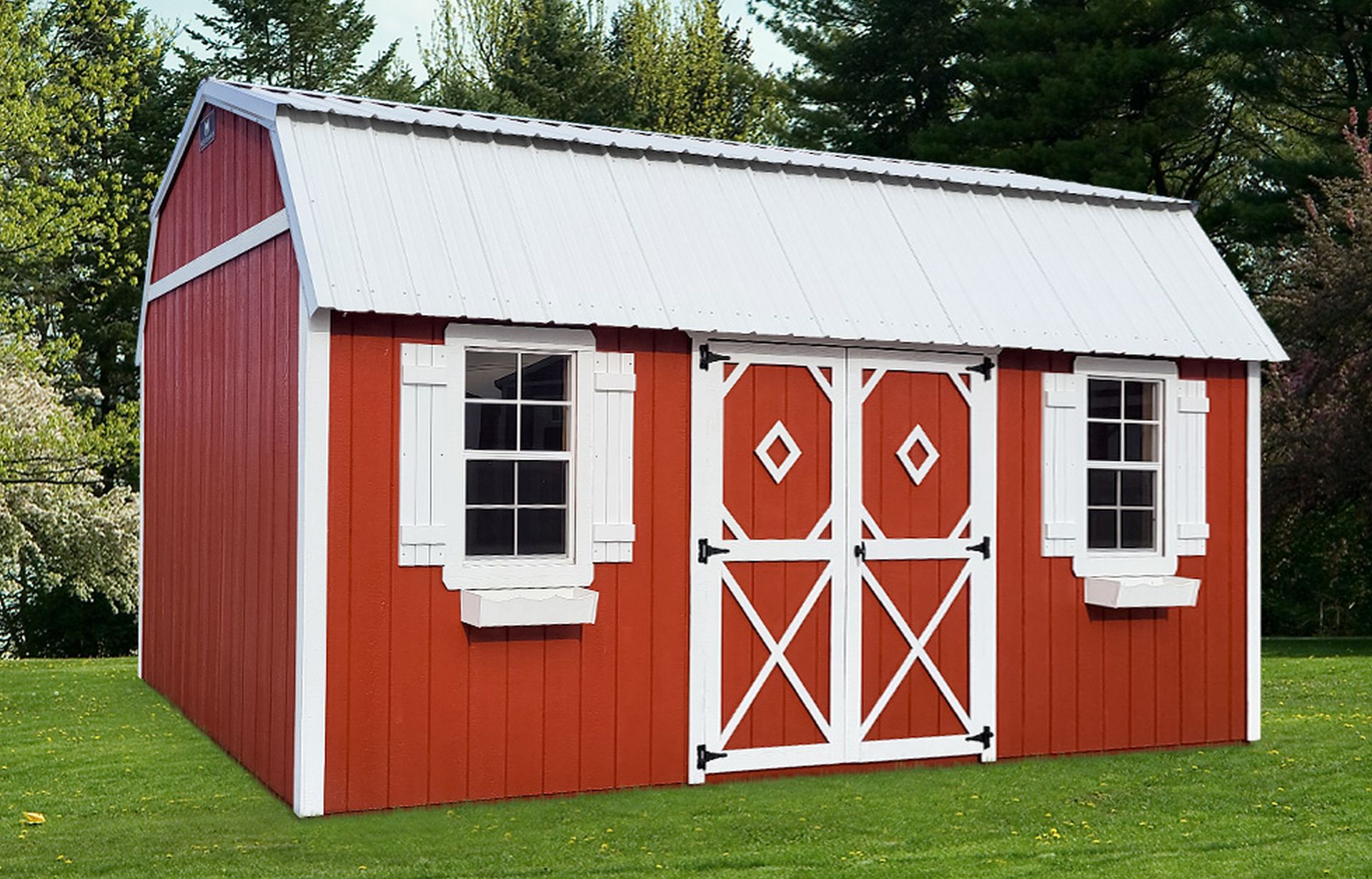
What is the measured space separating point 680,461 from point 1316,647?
11.4 metres

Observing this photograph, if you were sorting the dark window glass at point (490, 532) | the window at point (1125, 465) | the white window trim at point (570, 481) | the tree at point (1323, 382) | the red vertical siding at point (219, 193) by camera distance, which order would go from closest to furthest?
1. the white window trim at point (570, 481)
2. the dark window glass at point (490, 532)
3. the red vertical siding at point (219, 193)
4. the window at point (1125, 465)
5. the tree at point (1323, 382)

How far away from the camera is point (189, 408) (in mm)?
10406

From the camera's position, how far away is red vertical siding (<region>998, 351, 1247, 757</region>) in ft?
29.8

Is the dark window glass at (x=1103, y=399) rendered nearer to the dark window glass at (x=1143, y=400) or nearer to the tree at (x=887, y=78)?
the dark window glass at (x=1143, y=400)

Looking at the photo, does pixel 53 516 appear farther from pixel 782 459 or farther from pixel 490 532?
pixel 782 459

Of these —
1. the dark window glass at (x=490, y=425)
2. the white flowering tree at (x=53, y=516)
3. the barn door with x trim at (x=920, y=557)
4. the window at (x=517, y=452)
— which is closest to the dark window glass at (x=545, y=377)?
the window at (x=517, y=452)

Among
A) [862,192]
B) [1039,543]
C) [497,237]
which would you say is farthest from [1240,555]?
[497,237]

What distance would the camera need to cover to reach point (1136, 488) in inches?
375

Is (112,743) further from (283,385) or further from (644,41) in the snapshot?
(644,41)

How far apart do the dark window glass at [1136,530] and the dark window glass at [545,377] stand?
3694 millimetres

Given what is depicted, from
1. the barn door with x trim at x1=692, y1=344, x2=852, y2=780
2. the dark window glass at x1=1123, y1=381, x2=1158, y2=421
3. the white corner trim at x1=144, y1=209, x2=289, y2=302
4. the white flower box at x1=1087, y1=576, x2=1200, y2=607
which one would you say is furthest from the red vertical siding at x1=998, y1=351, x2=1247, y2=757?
the white corner trim at x1=144, y1=209, x2=289, y2=302

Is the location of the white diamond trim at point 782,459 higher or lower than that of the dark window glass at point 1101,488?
higher

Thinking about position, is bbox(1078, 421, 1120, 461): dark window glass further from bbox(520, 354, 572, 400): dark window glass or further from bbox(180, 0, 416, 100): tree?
bbox(180, 0, 416, 100): tree

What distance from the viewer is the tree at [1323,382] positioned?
1595 cm
